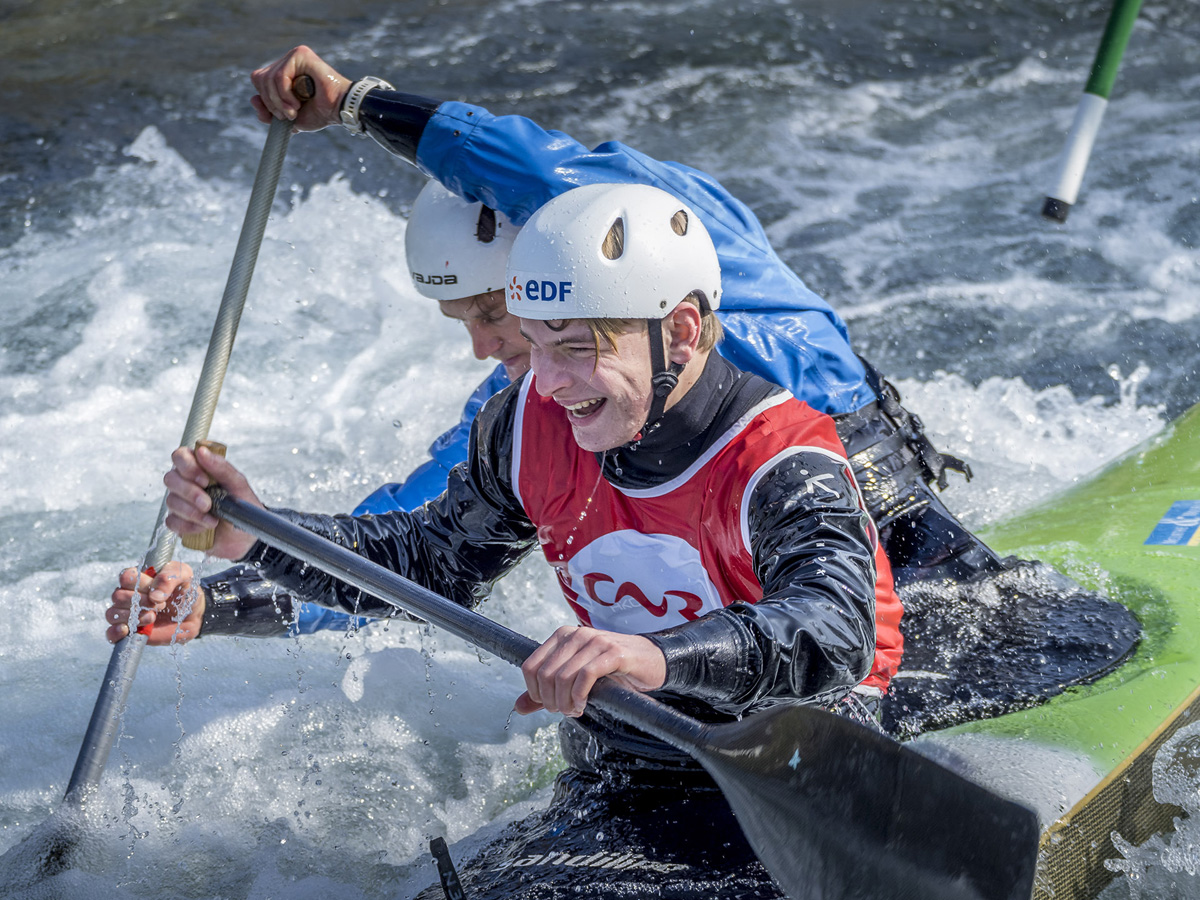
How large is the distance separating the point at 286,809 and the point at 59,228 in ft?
15.1

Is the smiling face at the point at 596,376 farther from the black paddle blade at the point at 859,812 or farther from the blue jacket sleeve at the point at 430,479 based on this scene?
the blue jacket sleeve at the point at 430,479

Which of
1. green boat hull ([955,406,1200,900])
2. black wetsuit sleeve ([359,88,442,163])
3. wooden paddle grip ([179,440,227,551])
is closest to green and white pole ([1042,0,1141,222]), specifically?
green boat hull ([955,406,1200,900])

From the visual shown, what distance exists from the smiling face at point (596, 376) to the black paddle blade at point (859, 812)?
590 millimetres

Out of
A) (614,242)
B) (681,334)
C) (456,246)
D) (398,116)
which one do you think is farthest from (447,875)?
(398,116)

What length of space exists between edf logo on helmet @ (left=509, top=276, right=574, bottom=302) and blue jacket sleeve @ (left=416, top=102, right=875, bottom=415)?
3.20 ft

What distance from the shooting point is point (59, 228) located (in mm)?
6633

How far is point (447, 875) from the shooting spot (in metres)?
2.24

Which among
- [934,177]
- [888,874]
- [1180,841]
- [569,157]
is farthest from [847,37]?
[888,874]

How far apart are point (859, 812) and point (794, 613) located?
0.30 metres

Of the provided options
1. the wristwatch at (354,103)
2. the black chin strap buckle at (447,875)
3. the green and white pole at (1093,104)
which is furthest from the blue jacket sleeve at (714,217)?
the green and white pole at (1093,104)

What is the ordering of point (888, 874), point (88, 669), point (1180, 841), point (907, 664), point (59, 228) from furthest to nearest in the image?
1. point (59, 228)
2. point (88, 669)
3. point (907, 664)
4. point (1180, 841)
5. point (888, 874)

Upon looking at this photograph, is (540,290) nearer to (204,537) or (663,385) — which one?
(663,385)

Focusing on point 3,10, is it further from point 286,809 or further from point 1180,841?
point 1180,841

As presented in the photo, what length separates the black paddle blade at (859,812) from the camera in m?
1.72
